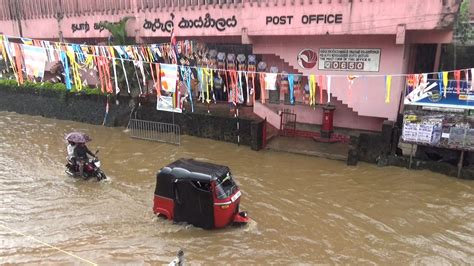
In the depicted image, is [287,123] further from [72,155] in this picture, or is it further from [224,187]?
[72,155]

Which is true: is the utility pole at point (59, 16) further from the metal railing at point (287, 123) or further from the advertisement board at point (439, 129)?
the advertisement board at point (439, 129)

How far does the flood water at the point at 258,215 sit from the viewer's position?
296 inches

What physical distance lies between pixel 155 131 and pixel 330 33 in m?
7.84

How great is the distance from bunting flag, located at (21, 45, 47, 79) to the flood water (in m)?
3.95

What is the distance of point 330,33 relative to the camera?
495 inches

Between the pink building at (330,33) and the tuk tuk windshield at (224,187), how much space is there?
21.0 feet

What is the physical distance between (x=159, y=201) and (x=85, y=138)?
12.4 ft

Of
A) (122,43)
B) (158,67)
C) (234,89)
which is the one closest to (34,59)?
(122,43)

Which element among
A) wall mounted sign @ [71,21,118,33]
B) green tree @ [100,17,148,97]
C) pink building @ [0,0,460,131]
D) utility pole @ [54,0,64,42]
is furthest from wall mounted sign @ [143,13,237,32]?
utility pole @ [54,0,64,42]

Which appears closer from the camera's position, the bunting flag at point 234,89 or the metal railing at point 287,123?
the bunting flag at point 234,89

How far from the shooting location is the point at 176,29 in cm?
1538

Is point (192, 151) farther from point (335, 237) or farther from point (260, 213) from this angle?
point (335, 237)

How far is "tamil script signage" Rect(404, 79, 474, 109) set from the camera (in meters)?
10.9

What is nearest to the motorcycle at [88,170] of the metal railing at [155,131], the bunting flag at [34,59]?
the metal railing at [155,131]
